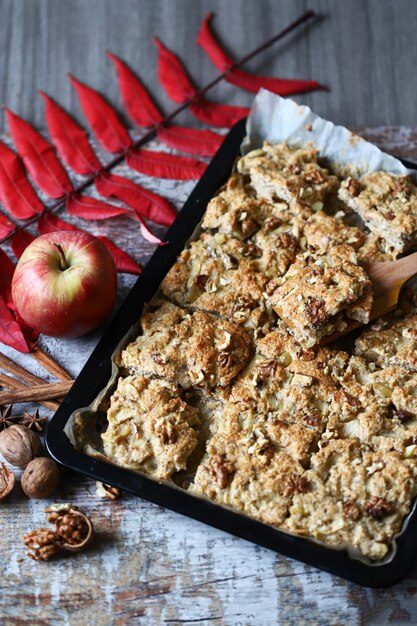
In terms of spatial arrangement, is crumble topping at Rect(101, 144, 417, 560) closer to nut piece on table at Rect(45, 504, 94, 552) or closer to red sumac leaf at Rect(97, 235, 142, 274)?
nut piece on table at Rect(45, 504, 94, 552)

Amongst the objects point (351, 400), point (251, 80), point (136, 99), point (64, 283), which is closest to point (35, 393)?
point (64, 283)

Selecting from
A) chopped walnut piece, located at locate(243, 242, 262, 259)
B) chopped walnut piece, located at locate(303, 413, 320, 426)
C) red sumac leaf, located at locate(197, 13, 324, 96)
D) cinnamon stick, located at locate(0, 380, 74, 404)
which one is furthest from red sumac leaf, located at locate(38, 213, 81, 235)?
chopped walnut piece, located at locate(303, 413, 320, 426)

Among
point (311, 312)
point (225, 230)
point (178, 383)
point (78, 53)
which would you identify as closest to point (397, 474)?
point (311, 312)

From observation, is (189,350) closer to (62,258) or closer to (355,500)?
(62,258)

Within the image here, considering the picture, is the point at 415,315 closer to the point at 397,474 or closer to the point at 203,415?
the point at 397,474

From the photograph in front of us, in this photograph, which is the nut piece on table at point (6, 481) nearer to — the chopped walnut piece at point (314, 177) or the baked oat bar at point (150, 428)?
the baked oat bar at point (150, 428)

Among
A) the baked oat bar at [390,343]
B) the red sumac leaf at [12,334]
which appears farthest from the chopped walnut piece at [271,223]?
the red sumac leaf at [12,334]
